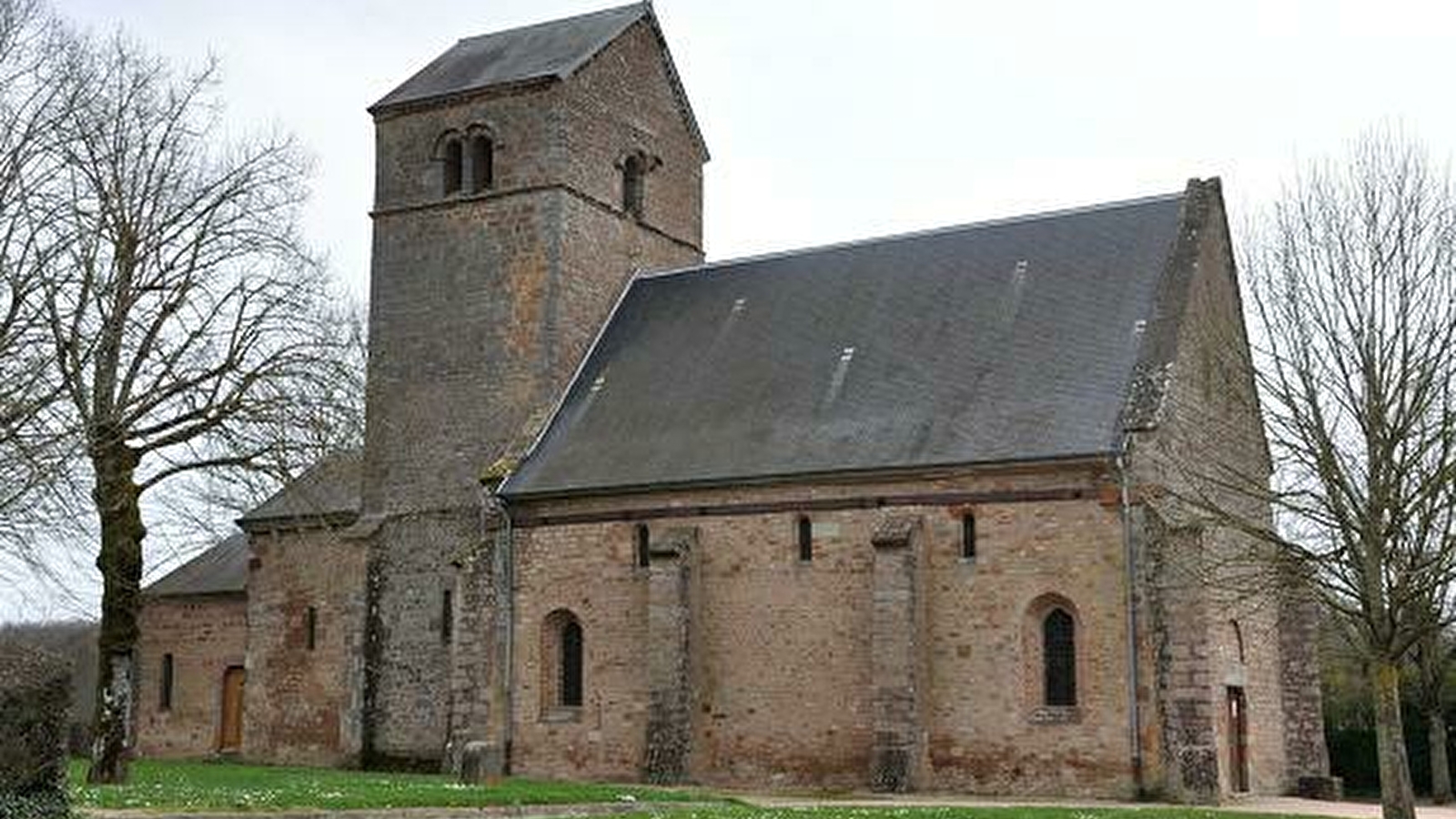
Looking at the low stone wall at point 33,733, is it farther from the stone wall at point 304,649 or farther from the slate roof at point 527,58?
the slate roof at point 527,58

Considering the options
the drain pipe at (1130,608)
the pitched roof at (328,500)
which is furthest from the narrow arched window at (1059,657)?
the pitched roof at (328,500)

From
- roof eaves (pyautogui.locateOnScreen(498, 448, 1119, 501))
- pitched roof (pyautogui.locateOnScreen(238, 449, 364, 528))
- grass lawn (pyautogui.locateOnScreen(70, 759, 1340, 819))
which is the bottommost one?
grass lawn (pyautogui.locateOnScreen(70, 759, 1340, 819))

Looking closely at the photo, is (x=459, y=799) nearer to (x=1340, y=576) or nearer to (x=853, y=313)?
(x=1340, y=576)

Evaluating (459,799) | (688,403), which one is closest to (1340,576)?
(459,799)

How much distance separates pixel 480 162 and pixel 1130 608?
17212 mm

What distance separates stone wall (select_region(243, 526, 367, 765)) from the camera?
34594 mm

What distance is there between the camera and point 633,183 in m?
37.7

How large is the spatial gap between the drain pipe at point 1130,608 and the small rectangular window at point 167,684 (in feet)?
79.7

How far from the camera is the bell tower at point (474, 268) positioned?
34156mm

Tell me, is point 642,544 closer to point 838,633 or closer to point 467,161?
point 838,633

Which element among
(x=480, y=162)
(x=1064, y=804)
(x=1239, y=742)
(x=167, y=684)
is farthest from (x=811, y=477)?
(x=167, y=684)

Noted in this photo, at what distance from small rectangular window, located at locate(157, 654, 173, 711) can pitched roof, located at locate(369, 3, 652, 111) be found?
14.4 m

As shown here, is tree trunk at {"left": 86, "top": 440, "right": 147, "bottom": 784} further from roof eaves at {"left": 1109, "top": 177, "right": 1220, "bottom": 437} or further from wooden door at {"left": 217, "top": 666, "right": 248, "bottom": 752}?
roof eaves at {"left": 1109, "top": 177, "right": 1220, "bottom": 437}

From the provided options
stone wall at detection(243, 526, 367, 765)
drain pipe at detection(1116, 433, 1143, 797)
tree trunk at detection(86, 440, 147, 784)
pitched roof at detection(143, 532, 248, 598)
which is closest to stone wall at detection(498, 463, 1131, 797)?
drain pipe at detection(1116, 433, 1143, 797)
